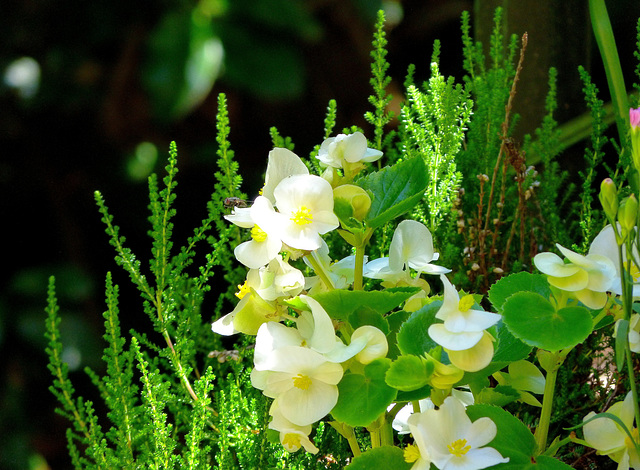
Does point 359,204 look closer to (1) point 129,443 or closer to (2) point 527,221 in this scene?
(1) point 129,443

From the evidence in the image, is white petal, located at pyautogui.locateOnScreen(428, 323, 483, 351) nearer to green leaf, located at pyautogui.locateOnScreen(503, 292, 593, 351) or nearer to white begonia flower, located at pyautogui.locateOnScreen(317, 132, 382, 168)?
green leaf, located at pyautogui.locateOnScreen(503, 292, 593, 351)

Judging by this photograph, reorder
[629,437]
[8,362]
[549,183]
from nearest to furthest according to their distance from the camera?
[629,437], [549,183], [8,362]

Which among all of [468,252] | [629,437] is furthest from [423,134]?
[629,437]

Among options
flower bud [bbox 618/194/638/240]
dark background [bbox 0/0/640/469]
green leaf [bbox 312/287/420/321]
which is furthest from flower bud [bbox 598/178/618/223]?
dark background [bbox 0/0/640/469]

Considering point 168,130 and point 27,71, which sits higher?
point 27,71

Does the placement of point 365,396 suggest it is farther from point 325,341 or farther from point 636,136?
point 636,136
